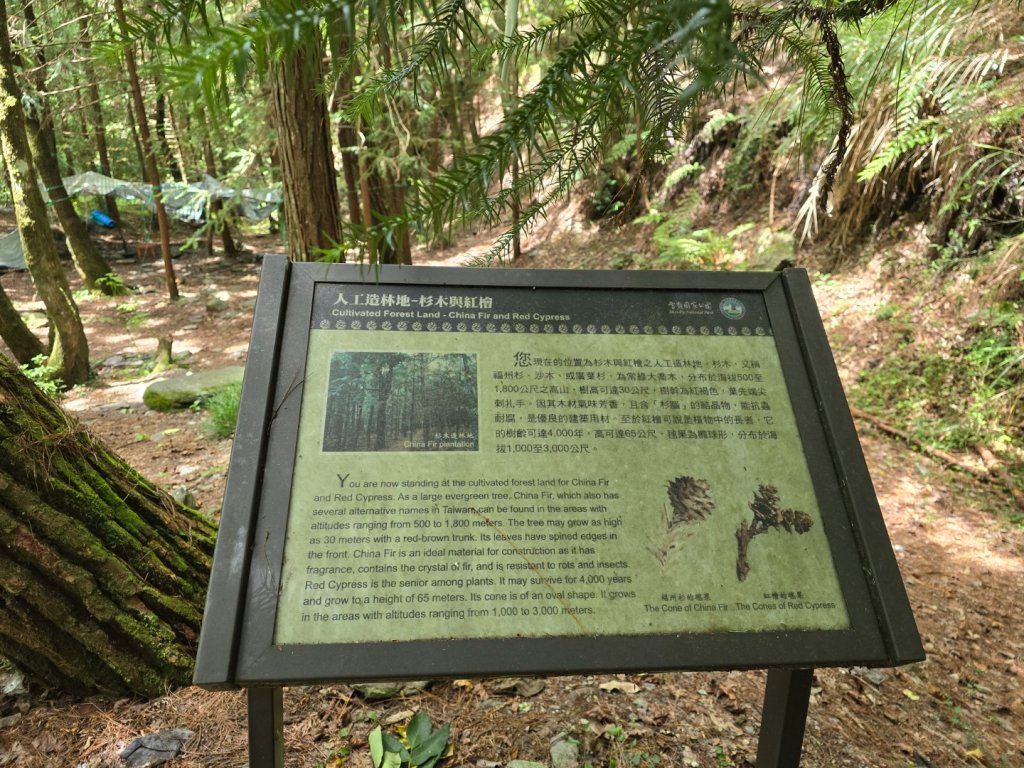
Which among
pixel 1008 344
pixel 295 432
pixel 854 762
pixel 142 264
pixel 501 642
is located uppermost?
pixel 295 432

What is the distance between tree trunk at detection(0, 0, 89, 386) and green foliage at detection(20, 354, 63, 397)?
0.22 feet

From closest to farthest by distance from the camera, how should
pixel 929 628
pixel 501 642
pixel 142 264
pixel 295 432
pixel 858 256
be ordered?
1. pixel 501 642
2. pixel 295 432
3. pixel 929 628
4. pixel 858 256
5. pixel 142 264

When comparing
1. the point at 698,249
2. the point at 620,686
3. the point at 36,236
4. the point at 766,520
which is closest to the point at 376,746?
the point at 620,686

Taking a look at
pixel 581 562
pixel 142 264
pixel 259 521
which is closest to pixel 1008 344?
pixel 581 562

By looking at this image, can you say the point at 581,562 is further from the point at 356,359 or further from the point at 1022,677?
the point at 1022,677

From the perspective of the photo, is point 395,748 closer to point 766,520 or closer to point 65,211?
point 766,520

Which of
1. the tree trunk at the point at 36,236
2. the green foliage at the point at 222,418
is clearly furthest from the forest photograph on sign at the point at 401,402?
the tree trunk at the point at 36,236

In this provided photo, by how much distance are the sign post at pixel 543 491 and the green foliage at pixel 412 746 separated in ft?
1.40

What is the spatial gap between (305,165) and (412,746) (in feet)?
10.1

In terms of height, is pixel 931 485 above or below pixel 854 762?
below

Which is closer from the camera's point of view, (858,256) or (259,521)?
(259,521)

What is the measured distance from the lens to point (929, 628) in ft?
8.14

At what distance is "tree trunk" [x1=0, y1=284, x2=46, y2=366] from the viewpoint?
571cm

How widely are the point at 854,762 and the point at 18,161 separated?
7855mm
